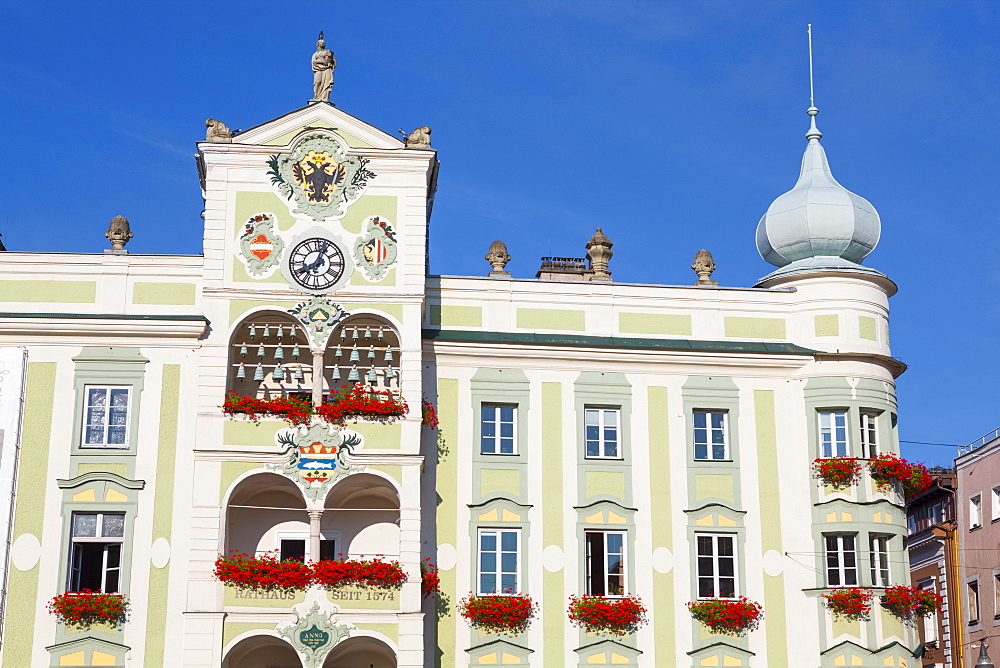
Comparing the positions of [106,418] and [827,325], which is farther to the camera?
[827,325]

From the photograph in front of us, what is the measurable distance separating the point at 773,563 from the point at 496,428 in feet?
24.3

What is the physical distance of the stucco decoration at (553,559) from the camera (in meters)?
35.7

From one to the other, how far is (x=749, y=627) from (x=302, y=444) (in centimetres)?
1137

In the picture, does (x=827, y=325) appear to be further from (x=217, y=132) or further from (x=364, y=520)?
(x=217, y=132)

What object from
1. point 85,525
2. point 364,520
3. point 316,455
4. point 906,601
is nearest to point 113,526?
point 85,525

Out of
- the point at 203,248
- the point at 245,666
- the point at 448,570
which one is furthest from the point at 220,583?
the point at 203,248

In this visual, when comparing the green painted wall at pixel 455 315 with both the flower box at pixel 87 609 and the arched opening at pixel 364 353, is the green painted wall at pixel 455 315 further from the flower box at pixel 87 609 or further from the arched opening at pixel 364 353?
the flower box at pixel 87 609

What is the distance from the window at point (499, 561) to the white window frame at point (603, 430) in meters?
2.80

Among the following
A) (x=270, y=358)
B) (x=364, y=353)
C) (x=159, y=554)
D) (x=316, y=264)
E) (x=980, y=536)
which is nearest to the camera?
(x=159, y=554)

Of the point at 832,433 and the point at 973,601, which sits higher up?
the point at 832,433

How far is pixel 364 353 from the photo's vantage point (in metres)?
37.3

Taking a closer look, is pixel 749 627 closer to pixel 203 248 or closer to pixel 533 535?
pixel 533 535

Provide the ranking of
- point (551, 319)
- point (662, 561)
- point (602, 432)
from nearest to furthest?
point (662, 561), point (602, 432), point (551, 319)

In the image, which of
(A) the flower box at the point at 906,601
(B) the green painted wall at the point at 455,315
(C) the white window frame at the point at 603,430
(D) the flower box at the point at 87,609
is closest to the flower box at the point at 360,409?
(B) the green painted wall at the point at 455,315
